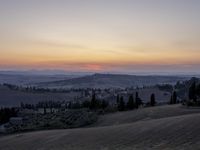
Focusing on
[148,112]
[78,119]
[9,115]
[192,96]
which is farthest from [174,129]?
[9,115]

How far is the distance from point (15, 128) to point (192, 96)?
27.8m

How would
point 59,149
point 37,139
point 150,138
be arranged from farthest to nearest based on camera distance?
1. point 37,139
2. point 59,149
3. point 150,138

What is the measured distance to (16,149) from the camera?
138ft

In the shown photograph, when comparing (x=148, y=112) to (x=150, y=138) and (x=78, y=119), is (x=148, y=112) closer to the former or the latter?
(x=78, y=119)

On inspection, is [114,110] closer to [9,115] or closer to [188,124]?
[9,115]

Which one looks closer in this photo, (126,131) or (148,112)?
(126,131)

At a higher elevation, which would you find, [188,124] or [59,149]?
[188,124]

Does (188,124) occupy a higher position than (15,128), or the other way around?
(188,124)

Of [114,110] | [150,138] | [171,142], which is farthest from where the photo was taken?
[114,110]

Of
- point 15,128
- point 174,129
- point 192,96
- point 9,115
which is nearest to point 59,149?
point 174,129

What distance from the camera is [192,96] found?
68250mm

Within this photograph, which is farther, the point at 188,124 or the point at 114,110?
the point at 114,110

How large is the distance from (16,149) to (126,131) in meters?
11.0

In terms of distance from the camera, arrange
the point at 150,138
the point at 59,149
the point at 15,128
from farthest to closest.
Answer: the point at 15,128, the point at 59,149, the point at 150,138
